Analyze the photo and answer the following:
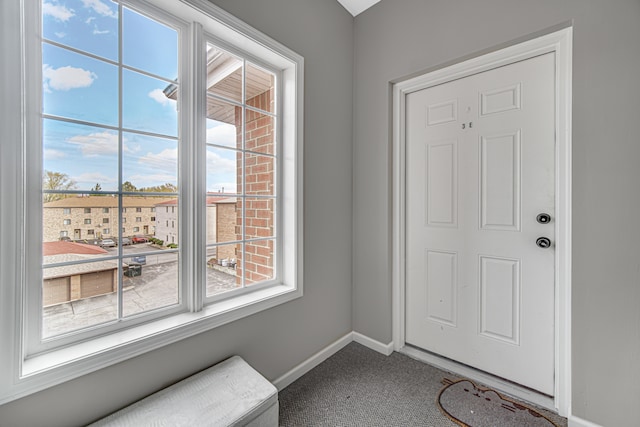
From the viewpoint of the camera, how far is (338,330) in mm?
2207

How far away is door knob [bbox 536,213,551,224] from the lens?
5.18 ft

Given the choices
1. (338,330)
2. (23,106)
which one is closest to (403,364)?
(338,330)

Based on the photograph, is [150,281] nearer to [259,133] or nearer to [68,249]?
[68,249]

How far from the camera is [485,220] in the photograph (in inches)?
71.1

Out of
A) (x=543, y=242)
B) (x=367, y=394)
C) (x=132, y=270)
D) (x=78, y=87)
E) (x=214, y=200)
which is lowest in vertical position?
(x=367, y=394)

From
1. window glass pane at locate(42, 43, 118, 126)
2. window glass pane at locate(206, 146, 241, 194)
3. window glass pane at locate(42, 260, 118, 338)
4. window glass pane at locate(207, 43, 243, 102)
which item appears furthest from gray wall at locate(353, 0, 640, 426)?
window glass pane at locate(42, 260, 118, 338)

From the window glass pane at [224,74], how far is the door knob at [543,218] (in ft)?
6.45

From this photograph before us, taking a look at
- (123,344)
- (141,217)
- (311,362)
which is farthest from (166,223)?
(311,362)

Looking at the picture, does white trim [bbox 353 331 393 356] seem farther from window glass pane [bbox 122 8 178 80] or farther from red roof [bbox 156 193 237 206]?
window glass pane [bbox 122 8 178 80]

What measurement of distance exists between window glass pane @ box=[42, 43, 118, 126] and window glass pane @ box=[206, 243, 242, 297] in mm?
805

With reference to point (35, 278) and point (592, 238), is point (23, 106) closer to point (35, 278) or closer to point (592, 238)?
point (35, 278)

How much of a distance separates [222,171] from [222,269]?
0.58m

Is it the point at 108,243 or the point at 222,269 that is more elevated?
the point at 108,243

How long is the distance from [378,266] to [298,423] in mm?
1180
